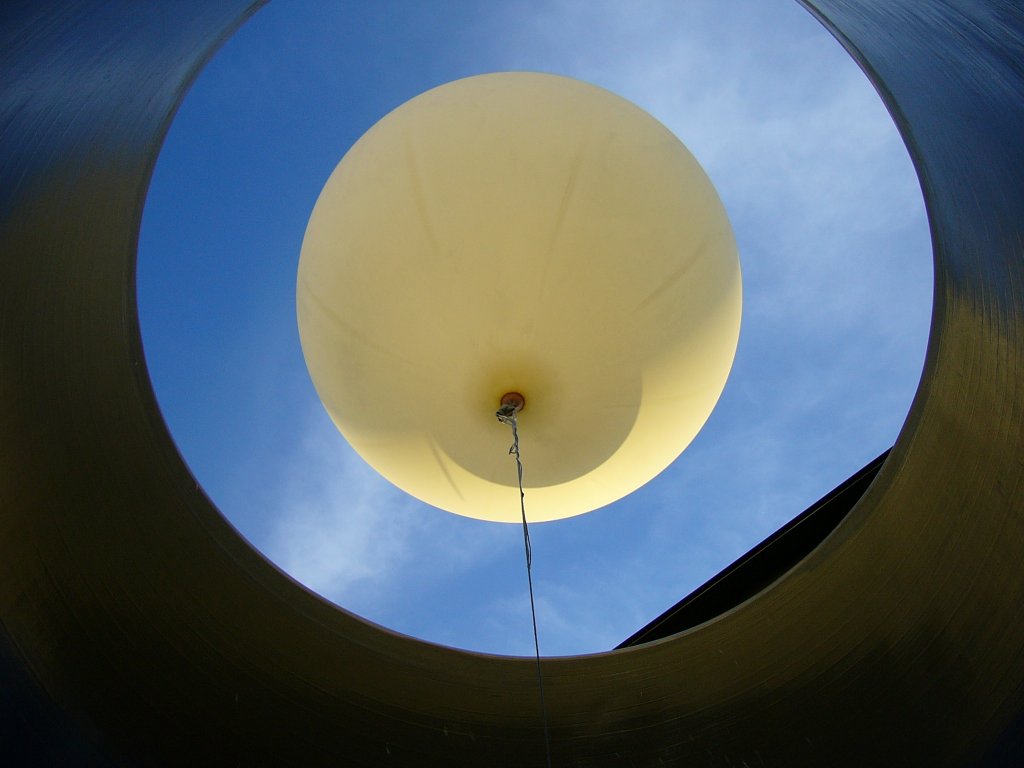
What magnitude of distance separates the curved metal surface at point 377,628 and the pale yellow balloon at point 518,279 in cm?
96

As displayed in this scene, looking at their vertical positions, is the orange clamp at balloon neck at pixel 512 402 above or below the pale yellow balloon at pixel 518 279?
below

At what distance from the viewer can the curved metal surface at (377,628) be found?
3.44 meters

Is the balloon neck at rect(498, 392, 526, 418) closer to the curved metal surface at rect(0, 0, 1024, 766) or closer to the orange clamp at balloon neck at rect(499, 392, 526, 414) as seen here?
the orange clamp at balloon neck at rect(499, 392, 526, 414)

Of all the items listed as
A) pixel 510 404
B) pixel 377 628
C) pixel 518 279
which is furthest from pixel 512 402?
pixel 377 628

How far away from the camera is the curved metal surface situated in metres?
3.44

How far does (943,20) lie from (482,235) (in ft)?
6.49

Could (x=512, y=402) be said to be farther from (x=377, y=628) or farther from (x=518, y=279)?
(x=377, y=628)

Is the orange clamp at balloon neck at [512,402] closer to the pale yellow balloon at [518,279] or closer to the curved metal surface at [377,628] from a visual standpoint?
the pale yellow balloon at [518,279]

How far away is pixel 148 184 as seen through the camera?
4.11m

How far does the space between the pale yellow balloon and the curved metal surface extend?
961 mm

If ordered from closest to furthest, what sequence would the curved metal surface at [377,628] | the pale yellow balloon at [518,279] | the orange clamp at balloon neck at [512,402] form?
the curved metal surface at [377,628], the pale yellow balloon at [518,279], the orange clamp at balloon neck at [512,402]

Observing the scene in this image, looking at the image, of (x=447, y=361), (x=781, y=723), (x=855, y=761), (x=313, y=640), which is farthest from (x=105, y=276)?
(x=855, y=761)

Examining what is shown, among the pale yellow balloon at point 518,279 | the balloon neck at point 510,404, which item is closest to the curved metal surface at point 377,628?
the pale yellow balloon at point 518,279

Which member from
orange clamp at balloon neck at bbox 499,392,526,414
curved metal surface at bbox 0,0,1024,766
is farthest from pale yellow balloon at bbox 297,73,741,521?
curved metal surface at bbox 0,0,1024,766
